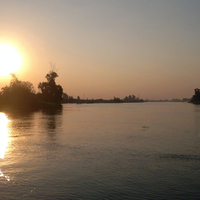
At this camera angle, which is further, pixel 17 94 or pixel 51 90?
pixel 51 90

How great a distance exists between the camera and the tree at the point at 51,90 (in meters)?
173

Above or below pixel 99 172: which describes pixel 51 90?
Result: above

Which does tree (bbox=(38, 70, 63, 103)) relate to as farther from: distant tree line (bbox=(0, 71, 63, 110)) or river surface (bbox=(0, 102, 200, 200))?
river surface (bbox=(0, 102, 200, 200))

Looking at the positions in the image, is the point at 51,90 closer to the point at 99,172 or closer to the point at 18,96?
the point at 18,96

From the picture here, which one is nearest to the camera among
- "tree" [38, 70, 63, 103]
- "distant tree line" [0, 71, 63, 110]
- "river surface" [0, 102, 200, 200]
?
"river surface" [0, 102, 200, 200]

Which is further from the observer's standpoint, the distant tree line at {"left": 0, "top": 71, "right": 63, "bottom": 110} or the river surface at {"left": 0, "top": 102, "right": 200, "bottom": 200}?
the distant tree line at {"left": 0, "top": 71, "right": 63, "bottom": 110}

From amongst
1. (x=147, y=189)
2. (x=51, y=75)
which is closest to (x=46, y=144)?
(x=147, y=189)

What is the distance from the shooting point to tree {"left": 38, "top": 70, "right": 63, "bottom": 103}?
173 m

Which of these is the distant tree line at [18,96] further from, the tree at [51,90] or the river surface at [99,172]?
the river surface at [99,172]

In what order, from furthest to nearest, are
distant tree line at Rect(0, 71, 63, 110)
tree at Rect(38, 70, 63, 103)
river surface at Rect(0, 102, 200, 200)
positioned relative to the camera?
tree at Rect(38, 70, 63, 103) < distant tree line at Rect(0, 71, 63, 110) < river surface at Rect(0, 102, 200, 200)

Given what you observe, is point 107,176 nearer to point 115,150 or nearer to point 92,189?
point 92,189

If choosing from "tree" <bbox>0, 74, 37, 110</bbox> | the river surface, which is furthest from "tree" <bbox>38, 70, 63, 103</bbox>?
the river surface

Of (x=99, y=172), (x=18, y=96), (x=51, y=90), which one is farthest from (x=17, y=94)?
(x=99, y=172)

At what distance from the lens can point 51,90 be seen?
17262 centimetres
